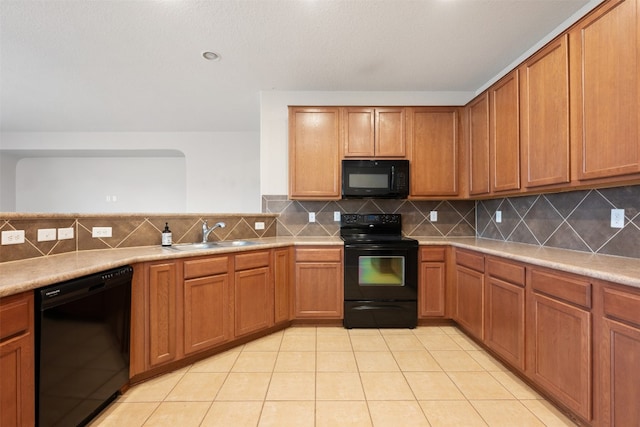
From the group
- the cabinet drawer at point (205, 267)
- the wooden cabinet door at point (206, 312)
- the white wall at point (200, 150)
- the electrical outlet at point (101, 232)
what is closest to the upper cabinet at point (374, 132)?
the cabinet drawer at point (205, 267)

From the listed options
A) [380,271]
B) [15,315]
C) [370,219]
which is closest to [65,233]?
[15,315]

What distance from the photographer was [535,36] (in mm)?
2217

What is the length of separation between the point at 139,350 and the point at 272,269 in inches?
44.9

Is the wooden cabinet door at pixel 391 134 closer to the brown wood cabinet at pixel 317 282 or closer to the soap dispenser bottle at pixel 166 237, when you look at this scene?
the brown wood cabinet at pixel 317 282

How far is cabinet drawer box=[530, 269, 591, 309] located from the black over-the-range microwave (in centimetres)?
150

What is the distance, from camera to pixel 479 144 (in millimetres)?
2674

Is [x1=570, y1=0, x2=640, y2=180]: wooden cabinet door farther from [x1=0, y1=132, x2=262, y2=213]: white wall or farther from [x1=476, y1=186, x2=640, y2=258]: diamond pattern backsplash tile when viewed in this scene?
[x1=0, y1=132, x2=262, y2=213]: white wall

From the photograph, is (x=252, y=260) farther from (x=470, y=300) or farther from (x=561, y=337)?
(x=561, y=337)

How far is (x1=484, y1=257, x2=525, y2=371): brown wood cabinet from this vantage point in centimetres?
177

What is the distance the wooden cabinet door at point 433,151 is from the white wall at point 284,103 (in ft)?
1.24

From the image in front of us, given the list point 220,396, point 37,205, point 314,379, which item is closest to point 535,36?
point 314,379

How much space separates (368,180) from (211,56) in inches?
78.0

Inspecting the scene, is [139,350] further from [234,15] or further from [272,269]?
[234,15]

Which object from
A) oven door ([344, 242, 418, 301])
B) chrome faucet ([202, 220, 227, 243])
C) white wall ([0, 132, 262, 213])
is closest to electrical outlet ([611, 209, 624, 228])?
oven door ([344, 242, 418, 301])
